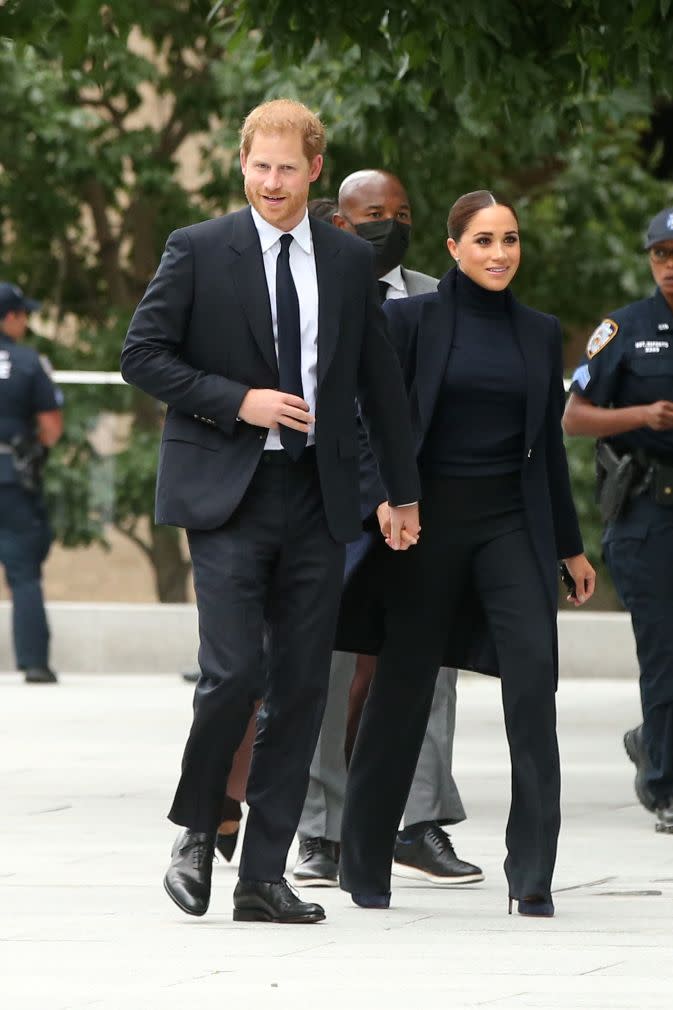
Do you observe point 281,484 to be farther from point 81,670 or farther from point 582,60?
point 81,670

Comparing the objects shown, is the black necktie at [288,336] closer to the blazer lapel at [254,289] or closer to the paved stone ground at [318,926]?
the blazer lapel at [254,289]

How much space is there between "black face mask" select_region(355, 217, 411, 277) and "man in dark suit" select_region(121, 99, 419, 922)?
3.80 feet

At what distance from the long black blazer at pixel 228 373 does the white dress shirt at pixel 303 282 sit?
1.2 inches

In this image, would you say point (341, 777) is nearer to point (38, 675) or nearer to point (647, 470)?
point (647, 470)

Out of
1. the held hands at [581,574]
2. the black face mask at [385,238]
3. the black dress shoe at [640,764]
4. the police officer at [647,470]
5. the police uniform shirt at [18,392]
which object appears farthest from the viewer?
the police uniform shirt at [18,392]

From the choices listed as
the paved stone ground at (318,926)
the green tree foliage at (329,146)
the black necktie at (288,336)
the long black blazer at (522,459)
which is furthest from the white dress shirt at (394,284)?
the green tree foliage at (329,146)

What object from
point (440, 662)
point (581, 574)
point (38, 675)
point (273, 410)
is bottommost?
point (38, 675)

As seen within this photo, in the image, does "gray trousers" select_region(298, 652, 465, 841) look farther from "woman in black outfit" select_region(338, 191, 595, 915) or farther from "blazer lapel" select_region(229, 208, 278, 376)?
"blazer lapel" select_region(229, 208, 278, 376)

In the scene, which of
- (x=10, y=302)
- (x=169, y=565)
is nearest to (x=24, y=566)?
(x=169, y=565)

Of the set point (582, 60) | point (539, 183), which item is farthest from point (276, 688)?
point (539, 183)

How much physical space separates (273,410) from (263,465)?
198 millimetres

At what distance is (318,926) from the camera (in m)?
5.80

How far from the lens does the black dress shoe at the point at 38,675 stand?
14234mm

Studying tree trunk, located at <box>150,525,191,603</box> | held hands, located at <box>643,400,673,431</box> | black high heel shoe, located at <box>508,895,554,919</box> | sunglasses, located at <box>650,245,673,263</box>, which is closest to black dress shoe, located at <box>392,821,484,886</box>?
black high heel shoe, located at <box>508,895,554,919</box>
